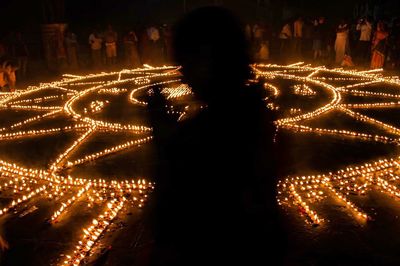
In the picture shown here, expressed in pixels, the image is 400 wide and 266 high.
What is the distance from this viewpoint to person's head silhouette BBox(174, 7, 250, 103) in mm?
2074

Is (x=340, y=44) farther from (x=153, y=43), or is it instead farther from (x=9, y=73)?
(x=9, y=73)

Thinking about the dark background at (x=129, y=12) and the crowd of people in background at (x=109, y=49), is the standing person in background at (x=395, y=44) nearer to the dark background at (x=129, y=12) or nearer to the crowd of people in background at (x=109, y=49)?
the dark background at (x=129, y=12)

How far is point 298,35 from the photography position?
18.9 metres

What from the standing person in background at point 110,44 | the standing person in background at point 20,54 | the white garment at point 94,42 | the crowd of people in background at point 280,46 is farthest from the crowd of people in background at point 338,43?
the standing person in background at point 20,54

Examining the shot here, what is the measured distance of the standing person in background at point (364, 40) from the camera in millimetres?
16297

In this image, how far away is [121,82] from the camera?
12.5 m

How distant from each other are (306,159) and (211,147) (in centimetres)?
407

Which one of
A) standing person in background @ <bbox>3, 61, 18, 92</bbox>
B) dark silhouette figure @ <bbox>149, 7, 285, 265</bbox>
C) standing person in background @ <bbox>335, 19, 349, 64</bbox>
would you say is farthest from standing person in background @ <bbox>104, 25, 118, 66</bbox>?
dark silhouette figure @ <bbox>149, 7, 285, 265</bbox>

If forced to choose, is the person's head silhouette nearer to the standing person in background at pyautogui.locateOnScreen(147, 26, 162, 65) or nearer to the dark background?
the dark background

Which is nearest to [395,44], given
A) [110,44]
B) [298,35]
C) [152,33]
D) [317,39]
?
[317,39]

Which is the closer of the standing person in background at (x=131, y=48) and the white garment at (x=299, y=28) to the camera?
the standing person in background at (x=131, y=48)

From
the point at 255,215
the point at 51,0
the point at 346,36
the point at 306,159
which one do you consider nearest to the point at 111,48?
the point at 51,0

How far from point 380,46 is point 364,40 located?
2.01m

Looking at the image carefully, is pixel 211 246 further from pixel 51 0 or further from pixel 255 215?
pixel 51 0
